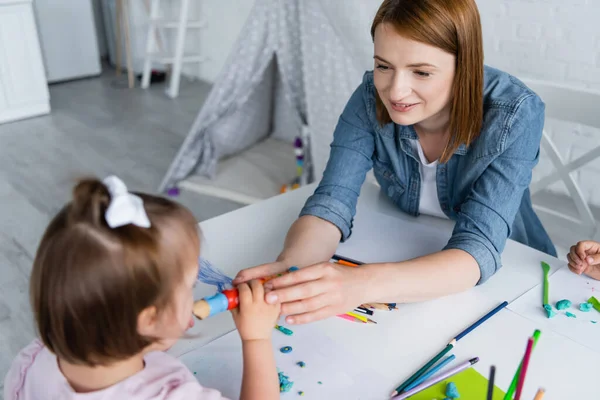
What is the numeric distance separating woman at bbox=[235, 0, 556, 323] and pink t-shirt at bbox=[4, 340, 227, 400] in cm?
16

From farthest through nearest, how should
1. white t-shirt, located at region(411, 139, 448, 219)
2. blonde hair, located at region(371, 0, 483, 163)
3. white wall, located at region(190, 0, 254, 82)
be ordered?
white wall, located at region(190, 0, 254, 82)
white t-shirt, located at region(411, 139, 448, 219)
blonde hair, located at region(371, 0, 483, 163)

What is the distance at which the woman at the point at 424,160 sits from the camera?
2.76 ft

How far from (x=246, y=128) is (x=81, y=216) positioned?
244 centimetres

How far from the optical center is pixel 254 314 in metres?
0.68

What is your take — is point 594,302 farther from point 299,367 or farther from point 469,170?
point 299,367

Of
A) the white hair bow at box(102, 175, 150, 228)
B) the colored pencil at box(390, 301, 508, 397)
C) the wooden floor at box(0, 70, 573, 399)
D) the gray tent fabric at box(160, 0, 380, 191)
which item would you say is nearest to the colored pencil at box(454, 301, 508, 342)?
the colored pencil at box(390, 301, 508, 397)

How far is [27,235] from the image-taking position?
2285 millimetres

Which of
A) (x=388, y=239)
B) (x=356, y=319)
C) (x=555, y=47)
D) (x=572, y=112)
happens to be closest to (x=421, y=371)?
(x=356, y=319)

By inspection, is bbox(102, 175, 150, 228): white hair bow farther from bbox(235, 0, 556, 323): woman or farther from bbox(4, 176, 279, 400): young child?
bbox(235, 0, 556, 323): woman

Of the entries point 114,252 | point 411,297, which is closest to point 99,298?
point 114,252

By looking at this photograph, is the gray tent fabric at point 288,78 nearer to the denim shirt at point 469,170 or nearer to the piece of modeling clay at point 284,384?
the denim shirt at point 469,170

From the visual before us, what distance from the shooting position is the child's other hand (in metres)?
0.67

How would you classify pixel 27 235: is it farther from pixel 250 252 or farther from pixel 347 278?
pixel 347 278

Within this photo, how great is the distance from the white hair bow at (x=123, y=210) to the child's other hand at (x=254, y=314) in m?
0.17
